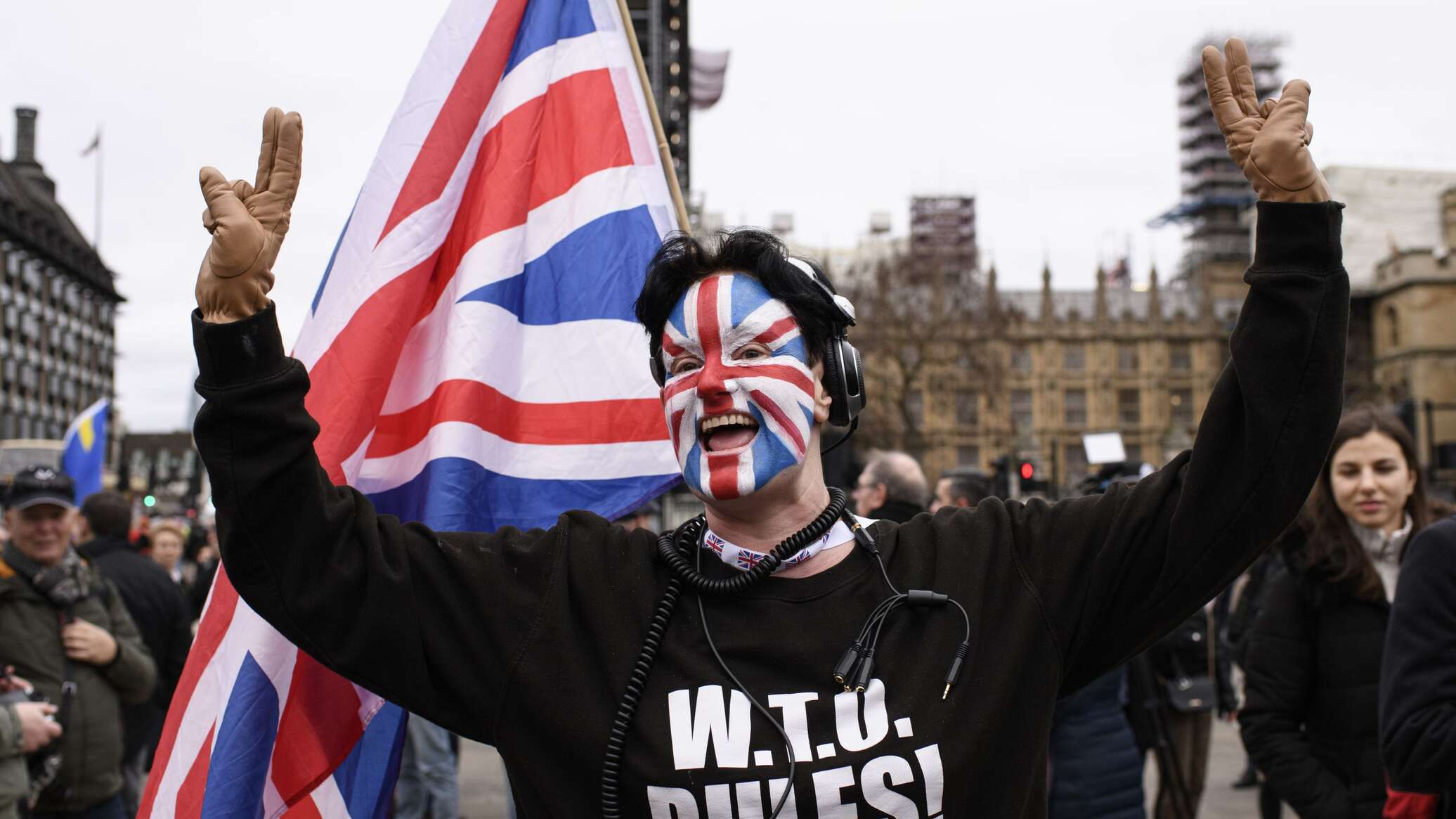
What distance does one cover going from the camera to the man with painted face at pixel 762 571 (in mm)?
1851

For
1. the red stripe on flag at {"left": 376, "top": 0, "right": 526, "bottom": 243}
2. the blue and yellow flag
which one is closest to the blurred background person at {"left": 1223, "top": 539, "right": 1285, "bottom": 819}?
the red stripe on flag at {"left": 376, "top": 0, "right": 526, "bottom": 243}

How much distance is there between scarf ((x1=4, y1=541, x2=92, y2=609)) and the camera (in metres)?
4.67

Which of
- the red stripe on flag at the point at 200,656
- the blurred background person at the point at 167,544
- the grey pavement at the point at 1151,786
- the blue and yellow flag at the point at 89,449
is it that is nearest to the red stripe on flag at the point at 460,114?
the red stripe on flag at the point at 200,656

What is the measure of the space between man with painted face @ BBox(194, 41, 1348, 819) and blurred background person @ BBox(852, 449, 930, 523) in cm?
315

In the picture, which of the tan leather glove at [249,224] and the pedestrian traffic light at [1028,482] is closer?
the tan leather glove at [249,224]

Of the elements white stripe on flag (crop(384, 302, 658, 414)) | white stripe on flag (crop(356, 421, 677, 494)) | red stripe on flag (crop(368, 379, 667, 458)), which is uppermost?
white stripe on flag (crop(384, 302, 658, 414))

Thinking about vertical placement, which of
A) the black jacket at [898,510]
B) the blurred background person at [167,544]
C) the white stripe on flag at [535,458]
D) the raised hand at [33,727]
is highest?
the white stripe on flag at [535,458]

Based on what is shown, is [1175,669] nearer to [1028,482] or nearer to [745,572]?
[745,572]

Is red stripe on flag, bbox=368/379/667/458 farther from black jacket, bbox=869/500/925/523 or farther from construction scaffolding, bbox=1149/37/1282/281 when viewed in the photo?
construction scaffolding, bbox=1149/37/1282/281

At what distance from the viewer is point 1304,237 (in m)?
1.81

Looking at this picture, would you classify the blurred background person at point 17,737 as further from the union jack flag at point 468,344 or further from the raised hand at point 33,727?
the union jack flag at point 468,344

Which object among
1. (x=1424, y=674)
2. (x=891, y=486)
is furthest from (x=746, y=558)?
(x=891, y=486)

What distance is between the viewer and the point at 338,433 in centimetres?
268

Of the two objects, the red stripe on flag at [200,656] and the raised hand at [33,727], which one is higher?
the red stripe on flag at [200,656]
